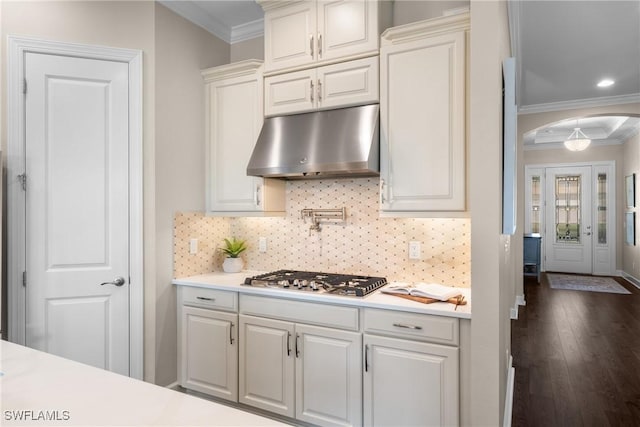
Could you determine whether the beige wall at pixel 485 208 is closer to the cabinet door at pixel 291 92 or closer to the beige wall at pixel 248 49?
the cabinet door at pixel 291 92

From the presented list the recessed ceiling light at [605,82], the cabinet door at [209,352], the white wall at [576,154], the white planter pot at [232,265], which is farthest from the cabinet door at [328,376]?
the recessed ceiling light at [605,82]

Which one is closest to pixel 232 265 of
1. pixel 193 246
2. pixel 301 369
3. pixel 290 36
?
pixel 193 246

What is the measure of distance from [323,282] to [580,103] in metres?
4.71

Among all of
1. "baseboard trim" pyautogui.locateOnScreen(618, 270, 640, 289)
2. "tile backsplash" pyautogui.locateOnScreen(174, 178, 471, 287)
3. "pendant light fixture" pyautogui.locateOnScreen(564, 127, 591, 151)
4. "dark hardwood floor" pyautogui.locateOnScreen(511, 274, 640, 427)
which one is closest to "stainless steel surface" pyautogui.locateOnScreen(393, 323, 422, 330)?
"tile backsplash" pyautogui.locateOnScreen(174, 178, 471, 287)

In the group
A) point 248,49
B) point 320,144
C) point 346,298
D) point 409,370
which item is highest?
point 248,49

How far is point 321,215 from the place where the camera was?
291 cm

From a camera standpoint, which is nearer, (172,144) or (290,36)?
(290,36)

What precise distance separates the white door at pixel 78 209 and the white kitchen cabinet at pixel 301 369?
0.87m

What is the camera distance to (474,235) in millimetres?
1862

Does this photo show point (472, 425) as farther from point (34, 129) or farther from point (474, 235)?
point (34, 129)

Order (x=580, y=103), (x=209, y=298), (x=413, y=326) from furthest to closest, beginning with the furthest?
(x=580, y=103), (x=209, y=298), (x=413, y=326)

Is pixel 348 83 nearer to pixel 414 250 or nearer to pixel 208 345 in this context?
pixel 414 250

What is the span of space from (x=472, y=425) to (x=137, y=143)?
2554 millimetres

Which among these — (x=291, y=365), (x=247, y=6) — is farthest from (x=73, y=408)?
(x=247, y=6)
